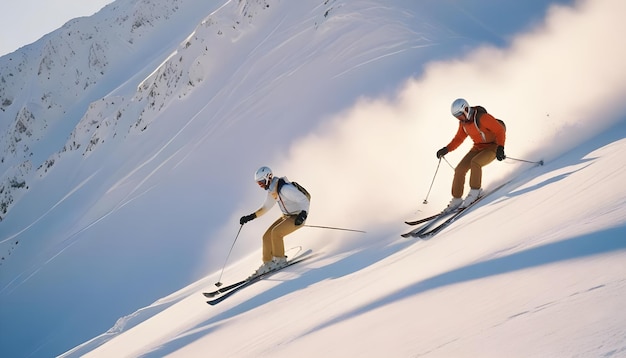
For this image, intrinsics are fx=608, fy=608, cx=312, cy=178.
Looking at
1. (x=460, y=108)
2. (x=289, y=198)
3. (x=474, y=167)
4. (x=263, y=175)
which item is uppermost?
(x=263, y=175)

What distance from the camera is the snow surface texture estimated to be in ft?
13.6

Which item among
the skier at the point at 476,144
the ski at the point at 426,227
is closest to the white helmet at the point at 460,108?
the skier at the point at 476,144

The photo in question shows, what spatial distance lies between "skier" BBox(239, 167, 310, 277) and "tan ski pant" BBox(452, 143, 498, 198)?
262 centimetres

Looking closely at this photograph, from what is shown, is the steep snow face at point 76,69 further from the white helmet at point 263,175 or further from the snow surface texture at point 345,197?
the white helmet at point 263,175

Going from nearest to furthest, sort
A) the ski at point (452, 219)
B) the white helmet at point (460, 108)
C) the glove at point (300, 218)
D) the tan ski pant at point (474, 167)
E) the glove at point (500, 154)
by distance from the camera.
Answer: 1. the ski at point (452, 219)
2. the glove at point (500, 154)
3. the tan ski pant at point (474, 167)
4. the white helmet at point (460, 108)
5. the glove at point (300, 218)

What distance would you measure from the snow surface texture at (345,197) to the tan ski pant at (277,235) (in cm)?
70

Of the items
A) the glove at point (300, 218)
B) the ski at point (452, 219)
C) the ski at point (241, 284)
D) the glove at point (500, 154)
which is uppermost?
the glove at point (300, 218)

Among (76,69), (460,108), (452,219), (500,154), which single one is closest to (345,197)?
(460,108)

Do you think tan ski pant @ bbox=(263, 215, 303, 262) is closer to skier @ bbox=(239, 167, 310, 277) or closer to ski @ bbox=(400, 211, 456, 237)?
skier @ bbox=(239, 167, 310, 277)

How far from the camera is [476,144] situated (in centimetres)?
945

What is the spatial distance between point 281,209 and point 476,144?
3.46 meters

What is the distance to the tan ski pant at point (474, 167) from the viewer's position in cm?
909

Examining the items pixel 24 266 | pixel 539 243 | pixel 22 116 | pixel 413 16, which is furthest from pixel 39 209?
pixel 539 243

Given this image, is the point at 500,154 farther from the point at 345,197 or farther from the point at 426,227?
the point at 345,197
